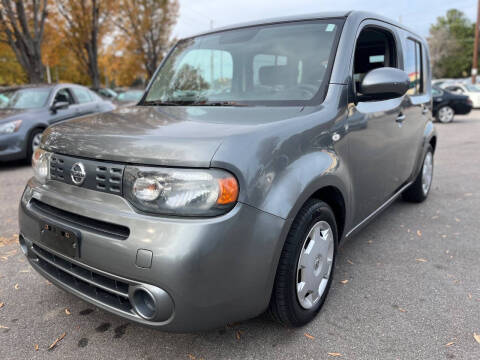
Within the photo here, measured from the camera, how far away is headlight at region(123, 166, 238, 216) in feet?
5.48

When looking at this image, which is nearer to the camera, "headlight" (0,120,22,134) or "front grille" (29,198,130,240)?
"front grille" (29,198,130,240)

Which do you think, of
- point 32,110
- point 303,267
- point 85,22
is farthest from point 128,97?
point 303,267

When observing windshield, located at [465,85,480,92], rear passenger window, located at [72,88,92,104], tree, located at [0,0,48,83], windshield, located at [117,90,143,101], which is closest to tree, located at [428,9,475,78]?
windshield, located at [465,85,480,92]

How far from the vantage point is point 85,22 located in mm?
19531

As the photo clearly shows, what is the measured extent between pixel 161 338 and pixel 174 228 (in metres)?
0.89

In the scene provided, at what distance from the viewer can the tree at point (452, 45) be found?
59875mm

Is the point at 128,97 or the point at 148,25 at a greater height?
the point at 148,25

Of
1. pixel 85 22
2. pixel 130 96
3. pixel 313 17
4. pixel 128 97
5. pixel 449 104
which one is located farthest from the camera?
pixel 85 22

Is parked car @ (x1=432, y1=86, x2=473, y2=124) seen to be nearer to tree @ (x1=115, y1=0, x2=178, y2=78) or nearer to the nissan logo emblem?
the nissan logo emblem

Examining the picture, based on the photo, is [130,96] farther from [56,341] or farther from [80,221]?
[80,221]

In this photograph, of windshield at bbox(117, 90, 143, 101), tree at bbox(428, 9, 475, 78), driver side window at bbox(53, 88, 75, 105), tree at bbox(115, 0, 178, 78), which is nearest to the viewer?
driver side window at bbox(53, 88, 75, 105)

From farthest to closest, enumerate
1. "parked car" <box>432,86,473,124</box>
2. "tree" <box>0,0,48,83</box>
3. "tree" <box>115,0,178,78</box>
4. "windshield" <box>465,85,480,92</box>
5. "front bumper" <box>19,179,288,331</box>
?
1. "tree" <box>115,0,178,78</box>
2. "windshield" <box>465,85,480,92</box>
3. "parked car" <box>432,86,473,124</box>
4. "tree" <box>0,0,48,83</box>
5. "front bumper" <box>19,179,288,331</box>

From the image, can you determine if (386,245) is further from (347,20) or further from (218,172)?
(218,172)

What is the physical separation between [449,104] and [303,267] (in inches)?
570
